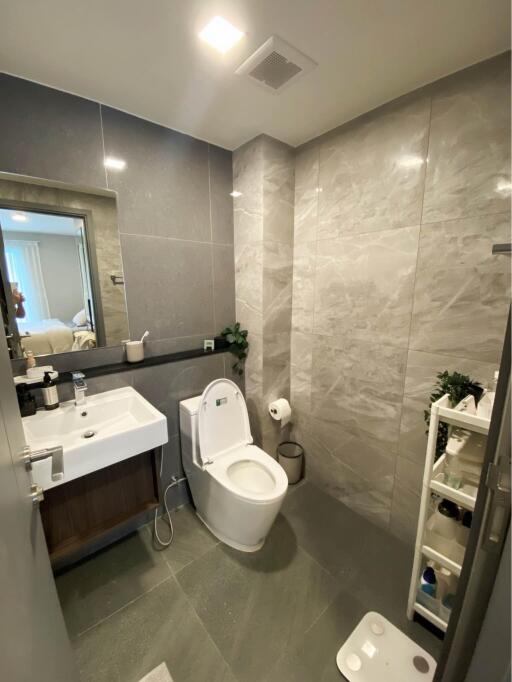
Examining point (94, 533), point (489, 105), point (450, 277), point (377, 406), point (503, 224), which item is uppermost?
point (489, 105)

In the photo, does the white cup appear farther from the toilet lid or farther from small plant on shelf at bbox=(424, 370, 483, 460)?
small plant on shelf at bbox=(424, 370, 483, 460)

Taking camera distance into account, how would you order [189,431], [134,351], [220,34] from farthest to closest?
[189,431] → [134,351] → [220,34]

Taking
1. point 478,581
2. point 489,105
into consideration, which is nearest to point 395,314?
point 489,105

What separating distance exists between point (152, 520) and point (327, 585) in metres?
1.11

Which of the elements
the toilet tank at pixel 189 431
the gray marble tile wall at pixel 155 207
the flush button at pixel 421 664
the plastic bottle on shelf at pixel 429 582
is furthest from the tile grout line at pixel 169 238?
the flush button at pixel 421 664

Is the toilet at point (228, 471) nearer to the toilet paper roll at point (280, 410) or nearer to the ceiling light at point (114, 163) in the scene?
the toilet paper roll at point (280, 410)

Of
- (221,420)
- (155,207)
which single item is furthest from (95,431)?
(155,207)

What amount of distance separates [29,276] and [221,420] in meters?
1.26

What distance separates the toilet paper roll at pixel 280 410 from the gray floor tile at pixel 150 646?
3.57 ft

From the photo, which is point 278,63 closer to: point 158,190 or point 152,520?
point 158,190

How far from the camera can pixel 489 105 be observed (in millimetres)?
1157

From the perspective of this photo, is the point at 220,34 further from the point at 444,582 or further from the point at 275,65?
the point at 444,582

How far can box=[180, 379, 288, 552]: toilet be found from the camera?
4.84ft

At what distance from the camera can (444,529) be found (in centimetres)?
120
